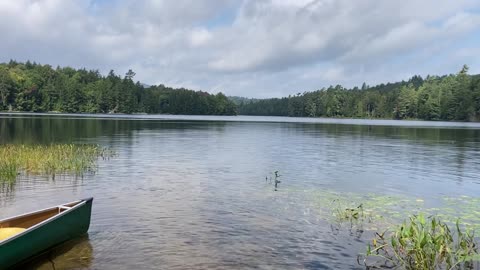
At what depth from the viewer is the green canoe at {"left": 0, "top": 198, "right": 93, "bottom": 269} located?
12.5 m

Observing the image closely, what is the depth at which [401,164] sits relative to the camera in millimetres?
42188

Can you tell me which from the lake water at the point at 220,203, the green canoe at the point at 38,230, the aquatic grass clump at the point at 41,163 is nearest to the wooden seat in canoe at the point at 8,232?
the green canoe at the point at 38,230

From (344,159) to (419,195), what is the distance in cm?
1829

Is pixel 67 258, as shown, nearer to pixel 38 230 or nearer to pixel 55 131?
pixel 38 230

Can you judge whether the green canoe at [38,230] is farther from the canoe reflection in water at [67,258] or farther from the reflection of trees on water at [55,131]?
the reflection of trees on water at [55,131]

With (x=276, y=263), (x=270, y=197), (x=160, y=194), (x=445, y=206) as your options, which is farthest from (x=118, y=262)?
(x=445, y=206)

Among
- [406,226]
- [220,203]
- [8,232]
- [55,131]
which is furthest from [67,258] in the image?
[55,131]

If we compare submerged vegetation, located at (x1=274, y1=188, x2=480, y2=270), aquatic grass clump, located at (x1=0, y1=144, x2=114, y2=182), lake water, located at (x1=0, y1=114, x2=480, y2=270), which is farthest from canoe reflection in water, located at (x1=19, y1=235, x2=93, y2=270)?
aquatic grass clump, located at (x1=0, y1=144, x2=114, y2=182)

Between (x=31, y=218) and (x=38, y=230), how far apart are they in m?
1.63

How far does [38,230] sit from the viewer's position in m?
13.5

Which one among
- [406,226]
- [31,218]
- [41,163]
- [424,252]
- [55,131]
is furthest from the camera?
[55,131]

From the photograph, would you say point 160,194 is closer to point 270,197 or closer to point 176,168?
point 270,197

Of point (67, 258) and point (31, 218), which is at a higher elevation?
point (31, 218)

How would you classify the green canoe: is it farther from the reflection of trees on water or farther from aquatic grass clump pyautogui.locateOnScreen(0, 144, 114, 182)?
the reflection of trees on water
